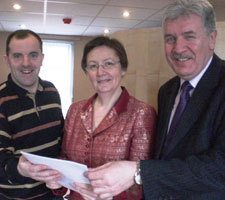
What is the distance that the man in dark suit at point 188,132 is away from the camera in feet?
3.27

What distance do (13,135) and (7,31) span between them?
6.10 metres

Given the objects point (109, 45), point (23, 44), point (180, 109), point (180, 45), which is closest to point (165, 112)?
point (180, 109)

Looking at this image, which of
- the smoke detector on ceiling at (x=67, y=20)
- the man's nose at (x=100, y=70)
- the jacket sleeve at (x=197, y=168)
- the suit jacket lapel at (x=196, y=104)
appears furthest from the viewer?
the smoke detector on ceiling at (x=67, y=20)

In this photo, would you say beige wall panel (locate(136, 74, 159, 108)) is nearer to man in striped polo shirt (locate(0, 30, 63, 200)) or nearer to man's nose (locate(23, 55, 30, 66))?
man in striped polo shirt (locate(0, 30, 63, 200))

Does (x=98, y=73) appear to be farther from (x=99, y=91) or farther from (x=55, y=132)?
(x=55, y=132)

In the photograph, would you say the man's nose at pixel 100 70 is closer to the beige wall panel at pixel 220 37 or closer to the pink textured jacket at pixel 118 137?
the pink textured jacket at pixel 118 137

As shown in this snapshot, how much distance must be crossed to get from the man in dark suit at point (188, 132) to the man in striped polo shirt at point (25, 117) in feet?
1.91

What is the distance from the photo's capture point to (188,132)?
3.69ft

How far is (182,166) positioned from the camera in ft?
3.28

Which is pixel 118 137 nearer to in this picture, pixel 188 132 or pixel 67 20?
pixel 188 132

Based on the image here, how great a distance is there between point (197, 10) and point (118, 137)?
0.72 metres

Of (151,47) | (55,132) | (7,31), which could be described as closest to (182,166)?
(55,132)

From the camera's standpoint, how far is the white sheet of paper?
3.28 feet

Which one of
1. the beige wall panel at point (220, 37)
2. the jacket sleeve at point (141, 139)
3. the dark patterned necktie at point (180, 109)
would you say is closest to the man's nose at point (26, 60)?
the jacket sleeve at point (141, 139)
